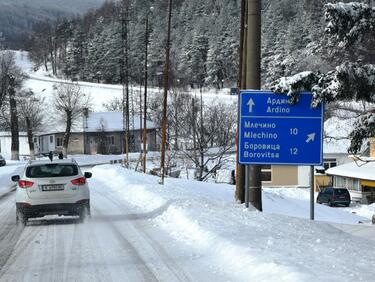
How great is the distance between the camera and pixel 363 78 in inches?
524

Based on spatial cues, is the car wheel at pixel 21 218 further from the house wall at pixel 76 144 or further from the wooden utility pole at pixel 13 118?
the house wall at pixel 76 144

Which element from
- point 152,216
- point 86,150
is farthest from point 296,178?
point 152,216

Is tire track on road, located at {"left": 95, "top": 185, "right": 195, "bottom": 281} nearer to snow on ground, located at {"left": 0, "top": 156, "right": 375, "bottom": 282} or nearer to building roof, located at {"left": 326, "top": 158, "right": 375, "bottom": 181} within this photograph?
snow on ground, located at {"left": 0, "top": 156, "right": 375, "bottom": 282}

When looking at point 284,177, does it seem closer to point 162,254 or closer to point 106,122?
point 106,122

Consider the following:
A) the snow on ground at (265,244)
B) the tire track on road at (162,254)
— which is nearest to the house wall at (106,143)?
the snow on ground at (265,244)

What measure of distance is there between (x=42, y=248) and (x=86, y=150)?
87.9 meters

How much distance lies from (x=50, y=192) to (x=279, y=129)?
5.45 meters

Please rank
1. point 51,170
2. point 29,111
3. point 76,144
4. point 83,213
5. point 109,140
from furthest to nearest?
1. point 109,140
2. point 76,144
3. point 29,111
4. point 83,213
5. point 51,170

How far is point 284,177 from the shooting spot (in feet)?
210

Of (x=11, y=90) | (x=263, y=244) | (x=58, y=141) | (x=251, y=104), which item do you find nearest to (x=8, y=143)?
(x=58, y=141)

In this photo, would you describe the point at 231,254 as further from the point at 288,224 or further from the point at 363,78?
the point at 363,78

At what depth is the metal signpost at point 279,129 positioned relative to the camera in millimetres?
14289

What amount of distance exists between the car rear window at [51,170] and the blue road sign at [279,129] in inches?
159

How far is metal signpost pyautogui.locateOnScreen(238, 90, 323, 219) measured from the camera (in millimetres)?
14289
